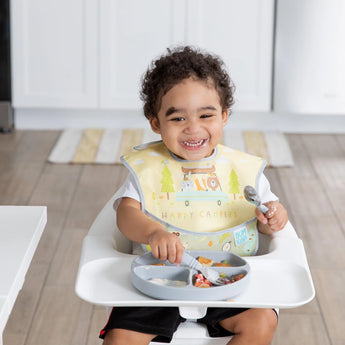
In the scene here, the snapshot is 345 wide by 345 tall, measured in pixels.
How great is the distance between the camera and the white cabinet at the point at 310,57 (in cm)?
349

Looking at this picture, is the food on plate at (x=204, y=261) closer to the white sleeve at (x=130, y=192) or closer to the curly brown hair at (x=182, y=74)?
the white sleeve at (x=130, y=192)

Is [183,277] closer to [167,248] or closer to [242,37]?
[167,248]

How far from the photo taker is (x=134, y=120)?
384cm

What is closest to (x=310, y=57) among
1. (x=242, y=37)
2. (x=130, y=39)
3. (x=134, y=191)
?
(x=242, y=37)

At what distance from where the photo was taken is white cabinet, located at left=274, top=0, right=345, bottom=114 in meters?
3.49

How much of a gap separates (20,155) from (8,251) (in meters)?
2.31

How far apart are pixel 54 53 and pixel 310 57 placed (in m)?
1.26

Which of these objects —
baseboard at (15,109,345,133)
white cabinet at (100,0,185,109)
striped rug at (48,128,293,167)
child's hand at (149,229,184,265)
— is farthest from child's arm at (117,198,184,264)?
baseboard at (15,109,345,133)

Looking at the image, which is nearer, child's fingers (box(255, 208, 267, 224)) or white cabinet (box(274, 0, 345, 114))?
child's fingers (box(255, 208, 267, 224))

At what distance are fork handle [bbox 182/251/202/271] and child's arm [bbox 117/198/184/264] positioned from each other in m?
0.01

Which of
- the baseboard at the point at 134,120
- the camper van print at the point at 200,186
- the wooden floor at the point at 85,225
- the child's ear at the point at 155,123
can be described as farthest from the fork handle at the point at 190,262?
the baseboard at the point at 134,120

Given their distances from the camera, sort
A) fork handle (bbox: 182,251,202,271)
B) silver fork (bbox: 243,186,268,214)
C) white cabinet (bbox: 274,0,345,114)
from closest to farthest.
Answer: fork handle (bbox: 182,251,202,271) < silver fork (bbox: 243,186,268,214) < white cabinet (bbox: 274,0,345,114)

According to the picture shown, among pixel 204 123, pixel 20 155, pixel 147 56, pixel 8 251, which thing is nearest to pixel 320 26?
pixel 147 56

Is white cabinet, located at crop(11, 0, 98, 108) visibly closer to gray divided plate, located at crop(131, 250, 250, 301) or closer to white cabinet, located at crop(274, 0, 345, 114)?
white cabinet, located at crop(274, 0, 345, 114)
